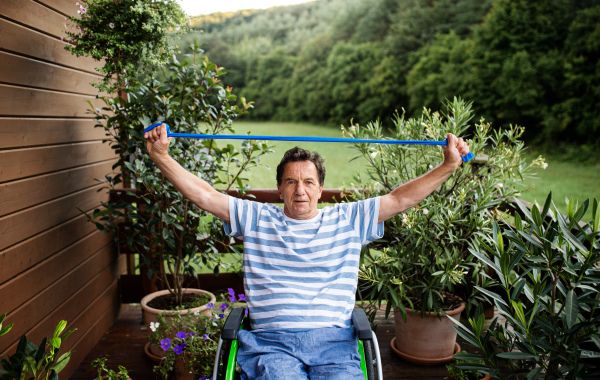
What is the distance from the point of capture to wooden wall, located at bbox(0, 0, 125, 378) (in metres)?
2.13

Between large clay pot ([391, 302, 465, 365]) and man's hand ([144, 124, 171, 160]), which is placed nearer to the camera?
man's hand ([144, 124, 171, 160])

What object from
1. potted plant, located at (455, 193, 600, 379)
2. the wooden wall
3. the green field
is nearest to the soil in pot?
the wooden wall

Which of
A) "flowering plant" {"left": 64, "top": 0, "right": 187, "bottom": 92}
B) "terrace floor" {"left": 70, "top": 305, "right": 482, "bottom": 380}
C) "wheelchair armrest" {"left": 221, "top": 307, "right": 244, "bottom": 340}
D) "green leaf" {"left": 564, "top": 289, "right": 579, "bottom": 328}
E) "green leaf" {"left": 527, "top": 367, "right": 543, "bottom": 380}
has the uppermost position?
"flowering plant" {"left": 64, "top": 0, "right": 187, "bottom": 92}

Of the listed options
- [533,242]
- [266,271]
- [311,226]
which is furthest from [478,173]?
[266,271]

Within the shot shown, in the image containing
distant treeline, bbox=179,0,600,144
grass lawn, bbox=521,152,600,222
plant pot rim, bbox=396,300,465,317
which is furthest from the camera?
distant treeline, bbox=179,0,600,144

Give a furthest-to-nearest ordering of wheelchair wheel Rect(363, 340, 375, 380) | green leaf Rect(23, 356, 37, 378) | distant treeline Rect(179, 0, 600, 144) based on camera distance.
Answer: distant treeline Rect(179, 0, 600, 144)
wheelchair wheel Rect(363, 340, 375, 380)
green leaf Rect(23, 356, 37, 378)

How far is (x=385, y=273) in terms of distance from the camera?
2725 mm

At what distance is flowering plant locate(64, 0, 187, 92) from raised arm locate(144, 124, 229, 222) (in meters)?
0.64

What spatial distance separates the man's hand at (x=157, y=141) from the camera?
2.10 meters

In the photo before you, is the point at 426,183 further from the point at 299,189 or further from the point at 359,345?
the point at 359,345

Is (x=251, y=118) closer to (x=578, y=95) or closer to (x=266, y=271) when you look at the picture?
(x=578, y=95)

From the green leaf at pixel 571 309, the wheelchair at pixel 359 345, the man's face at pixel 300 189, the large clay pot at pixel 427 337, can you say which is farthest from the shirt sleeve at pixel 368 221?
the large clay pot at pixel 427 337

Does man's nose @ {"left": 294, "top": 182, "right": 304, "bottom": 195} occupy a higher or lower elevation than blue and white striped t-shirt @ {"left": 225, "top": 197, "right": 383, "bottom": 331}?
higher

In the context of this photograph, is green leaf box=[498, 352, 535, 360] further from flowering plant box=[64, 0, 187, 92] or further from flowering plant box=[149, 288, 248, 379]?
flowering plant box=[64, 0, 187, 92]
